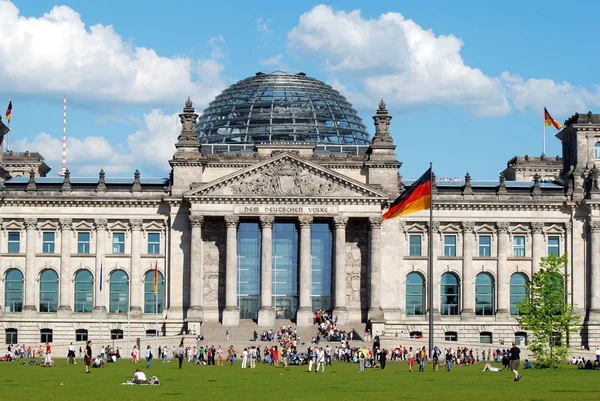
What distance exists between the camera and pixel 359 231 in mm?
126438

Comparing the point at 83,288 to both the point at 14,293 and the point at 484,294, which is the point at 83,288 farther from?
the point at 484,294

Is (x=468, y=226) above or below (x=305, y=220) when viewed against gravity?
below

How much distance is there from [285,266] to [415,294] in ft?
42.2

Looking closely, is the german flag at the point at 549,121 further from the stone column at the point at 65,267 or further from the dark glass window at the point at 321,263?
the stone column at the point at 65,267

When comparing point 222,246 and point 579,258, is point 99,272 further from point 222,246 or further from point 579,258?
point 579,258

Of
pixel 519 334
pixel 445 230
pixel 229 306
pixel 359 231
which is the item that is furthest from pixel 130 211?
pixel 519 334

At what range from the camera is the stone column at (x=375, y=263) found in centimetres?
12300

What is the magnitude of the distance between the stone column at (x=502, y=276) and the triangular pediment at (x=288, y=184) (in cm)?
1306

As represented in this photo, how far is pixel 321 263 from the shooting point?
127 metres

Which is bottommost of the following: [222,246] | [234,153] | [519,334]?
[519,334]

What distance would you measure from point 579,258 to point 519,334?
939cm

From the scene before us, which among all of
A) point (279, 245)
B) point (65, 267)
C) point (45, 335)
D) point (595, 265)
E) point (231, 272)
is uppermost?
point (279, 245)

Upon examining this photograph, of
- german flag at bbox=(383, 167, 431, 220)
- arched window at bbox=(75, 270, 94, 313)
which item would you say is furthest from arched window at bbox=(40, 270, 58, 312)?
german flag at bbox=(383, 167, 431, 220)

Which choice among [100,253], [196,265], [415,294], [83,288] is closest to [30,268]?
[83,288]
